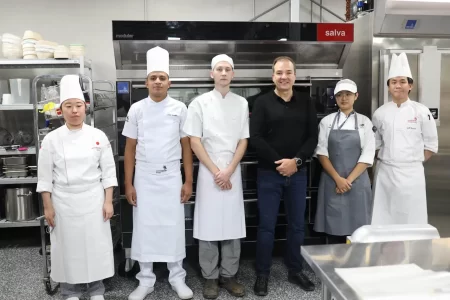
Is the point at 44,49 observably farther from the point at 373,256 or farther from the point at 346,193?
the point at 373,256

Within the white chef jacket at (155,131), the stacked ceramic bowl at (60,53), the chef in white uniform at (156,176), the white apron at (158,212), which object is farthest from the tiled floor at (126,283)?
the stacked ceramic bowl at (60,53)

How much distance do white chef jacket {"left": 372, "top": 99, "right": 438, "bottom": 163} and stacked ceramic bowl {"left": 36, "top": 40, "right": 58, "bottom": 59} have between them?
8.40 ft

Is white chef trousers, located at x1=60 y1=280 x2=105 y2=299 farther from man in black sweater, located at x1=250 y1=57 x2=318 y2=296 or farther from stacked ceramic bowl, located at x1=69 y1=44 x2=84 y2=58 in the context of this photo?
stacked ceramic bowl, located at x1=69 y1=44 x2=84 y2=58

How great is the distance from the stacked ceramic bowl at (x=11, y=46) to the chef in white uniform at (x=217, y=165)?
1.80 metres

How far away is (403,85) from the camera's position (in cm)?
259

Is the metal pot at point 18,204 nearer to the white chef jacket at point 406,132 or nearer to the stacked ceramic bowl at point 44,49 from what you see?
the stacked ceramic bowl at point 44,49

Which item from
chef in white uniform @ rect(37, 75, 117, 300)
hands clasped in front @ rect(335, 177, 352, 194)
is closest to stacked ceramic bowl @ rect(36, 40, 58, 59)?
chef in white uniform @ rect(37, 75, 117, 300)

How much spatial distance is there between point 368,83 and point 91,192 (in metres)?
2.12

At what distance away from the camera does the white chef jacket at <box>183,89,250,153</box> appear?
2.42 m

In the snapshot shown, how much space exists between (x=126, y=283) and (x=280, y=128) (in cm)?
143

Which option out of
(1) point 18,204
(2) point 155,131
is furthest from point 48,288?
(2) point 155,131

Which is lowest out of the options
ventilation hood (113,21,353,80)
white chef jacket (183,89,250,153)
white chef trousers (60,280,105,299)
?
white chef trousers (60,280,105,299)

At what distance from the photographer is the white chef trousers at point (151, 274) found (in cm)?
244

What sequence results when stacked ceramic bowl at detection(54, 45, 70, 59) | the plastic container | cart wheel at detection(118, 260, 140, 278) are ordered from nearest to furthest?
cart wheel at detection(118, 260, 140, 278)
stacked ceramic bowl at detection(54, 45, 70, 59)
the plastic container
